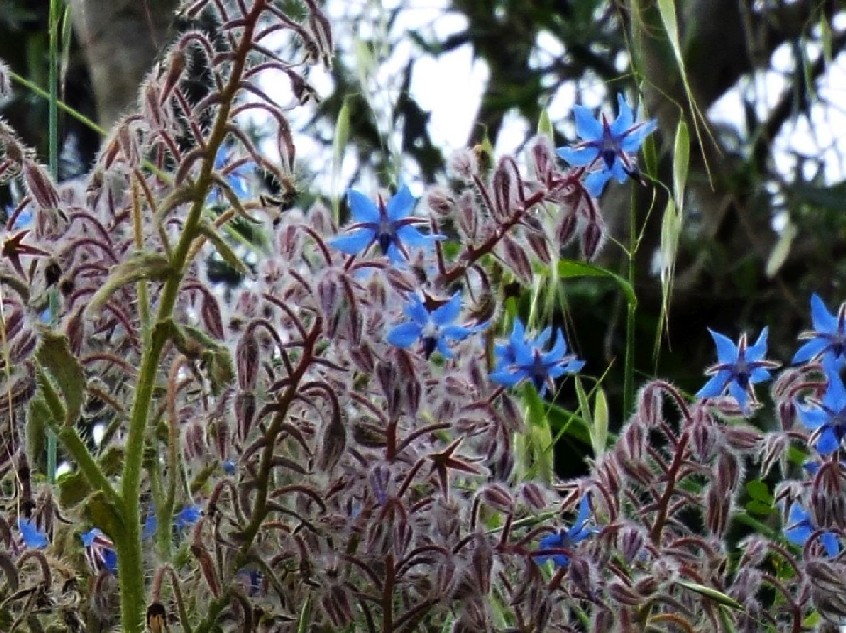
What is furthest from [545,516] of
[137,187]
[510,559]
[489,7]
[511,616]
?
[489,7]

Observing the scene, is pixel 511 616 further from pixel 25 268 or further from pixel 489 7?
pixel 489 7

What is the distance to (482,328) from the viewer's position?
2.18 feet

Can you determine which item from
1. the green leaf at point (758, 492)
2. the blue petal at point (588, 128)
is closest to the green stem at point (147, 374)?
the blue petal at point (588, 128)

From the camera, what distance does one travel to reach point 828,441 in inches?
26.5

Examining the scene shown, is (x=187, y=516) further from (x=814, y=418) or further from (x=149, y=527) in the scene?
(x=814, y=418)

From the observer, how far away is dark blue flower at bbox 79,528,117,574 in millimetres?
689

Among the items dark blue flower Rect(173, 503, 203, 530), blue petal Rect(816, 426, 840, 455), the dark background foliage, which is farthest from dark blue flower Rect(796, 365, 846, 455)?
the dark background foliage

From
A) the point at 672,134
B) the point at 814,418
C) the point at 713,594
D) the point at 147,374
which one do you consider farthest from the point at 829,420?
the point at 672,134

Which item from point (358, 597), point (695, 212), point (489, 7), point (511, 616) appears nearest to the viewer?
point (358, 597)

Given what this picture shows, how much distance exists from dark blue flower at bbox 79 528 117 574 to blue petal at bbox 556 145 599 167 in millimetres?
306

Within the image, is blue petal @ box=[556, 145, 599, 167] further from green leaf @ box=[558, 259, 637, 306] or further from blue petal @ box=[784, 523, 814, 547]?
blue petal @ box=[784, 523, 814, 547]

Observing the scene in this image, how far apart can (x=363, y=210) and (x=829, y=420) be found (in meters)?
0.26

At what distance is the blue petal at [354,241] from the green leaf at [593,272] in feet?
0.57

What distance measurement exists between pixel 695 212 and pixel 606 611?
2367mm
